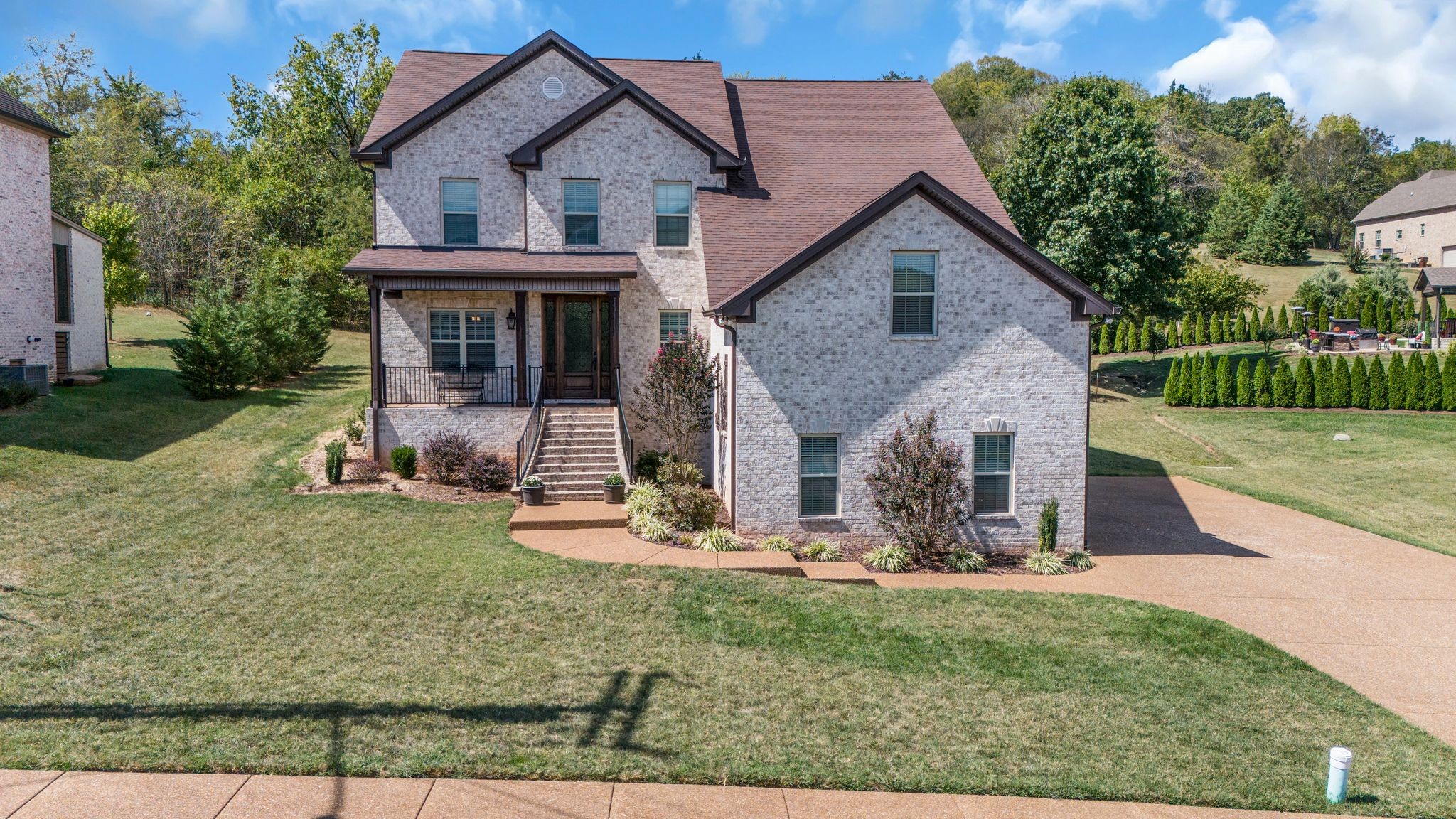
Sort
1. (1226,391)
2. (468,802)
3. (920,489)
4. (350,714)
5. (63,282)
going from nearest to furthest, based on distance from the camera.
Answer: (468,802)
(350,714)
(920,489)
(63,282)
(1226,391)

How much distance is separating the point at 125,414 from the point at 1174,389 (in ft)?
113

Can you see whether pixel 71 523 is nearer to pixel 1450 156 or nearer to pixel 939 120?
pixel 939 120

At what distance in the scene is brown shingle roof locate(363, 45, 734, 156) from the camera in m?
21.6

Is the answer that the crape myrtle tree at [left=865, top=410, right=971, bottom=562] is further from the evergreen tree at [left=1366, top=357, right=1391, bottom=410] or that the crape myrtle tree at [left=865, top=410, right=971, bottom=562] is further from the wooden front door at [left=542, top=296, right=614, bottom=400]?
the evergreen tree at [left=1366, top=357, right=1391, bottom=410]

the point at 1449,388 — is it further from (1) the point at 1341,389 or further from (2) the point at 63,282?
(2) the point at 63,282

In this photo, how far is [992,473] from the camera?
16.4 m

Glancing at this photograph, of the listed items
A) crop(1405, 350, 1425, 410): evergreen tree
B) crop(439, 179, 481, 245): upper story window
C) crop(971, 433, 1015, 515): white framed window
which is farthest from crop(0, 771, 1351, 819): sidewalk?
crop(1405, 350, 1425, 410): evergreen tree

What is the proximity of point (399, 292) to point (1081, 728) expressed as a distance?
1652cm

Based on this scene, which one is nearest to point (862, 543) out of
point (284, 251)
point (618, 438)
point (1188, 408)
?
point (618, 438)

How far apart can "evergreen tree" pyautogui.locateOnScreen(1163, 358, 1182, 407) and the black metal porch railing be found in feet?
86.0

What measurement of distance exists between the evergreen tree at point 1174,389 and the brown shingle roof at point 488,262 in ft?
78.7

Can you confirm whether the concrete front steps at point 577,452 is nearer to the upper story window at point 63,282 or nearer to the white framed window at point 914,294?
the white framed window at point 914,294

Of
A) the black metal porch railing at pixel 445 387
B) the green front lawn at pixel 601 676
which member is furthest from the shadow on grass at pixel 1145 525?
the black metal porch railing at pixel 445 387

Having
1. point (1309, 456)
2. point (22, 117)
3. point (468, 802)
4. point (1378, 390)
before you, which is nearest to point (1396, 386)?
point (1378, 390)
